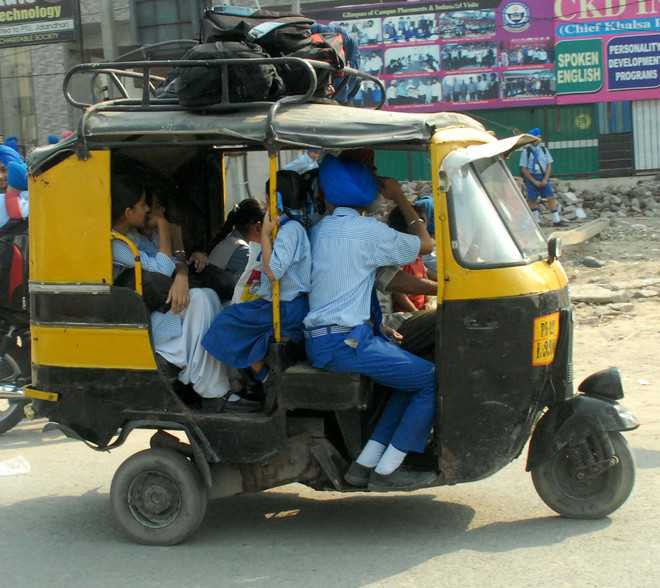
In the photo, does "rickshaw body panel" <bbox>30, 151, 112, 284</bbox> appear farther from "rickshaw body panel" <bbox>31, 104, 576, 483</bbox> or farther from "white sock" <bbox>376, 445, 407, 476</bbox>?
"white sock" <bbox>376, 445, 407, 476</bbox>

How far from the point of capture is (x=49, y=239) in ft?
16.4

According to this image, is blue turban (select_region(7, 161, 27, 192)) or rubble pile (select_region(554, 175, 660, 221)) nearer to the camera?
blue turban (select_region(7, 161, 27, 192))

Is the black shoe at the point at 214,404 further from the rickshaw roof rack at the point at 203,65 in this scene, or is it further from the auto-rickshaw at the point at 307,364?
the rickshaw roof rack at the point at 203,65

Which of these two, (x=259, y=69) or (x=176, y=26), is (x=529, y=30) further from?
(x=259, y=69)

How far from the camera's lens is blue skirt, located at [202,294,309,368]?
15.8ft

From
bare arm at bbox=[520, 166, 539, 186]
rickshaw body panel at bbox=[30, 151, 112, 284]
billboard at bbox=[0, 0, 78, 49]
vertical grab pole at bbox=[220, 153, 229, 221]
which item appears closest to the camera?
rickshaw body panel at bbox=[30, 151, 112, 284]

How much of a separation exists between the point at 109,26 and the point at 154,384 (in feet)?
43.9

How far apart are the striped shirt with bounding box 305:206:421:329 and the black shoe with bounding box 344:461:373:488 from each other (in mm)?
700

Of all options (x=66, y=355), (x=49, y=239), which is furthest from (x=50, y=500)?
(x=49, y=239)

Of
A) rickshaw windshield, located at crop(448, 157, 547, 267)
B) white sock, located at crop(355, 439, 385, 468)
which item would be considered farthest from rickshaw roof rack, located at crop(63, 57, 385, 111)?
white sock, located at crop(355, 439, 385, 468)

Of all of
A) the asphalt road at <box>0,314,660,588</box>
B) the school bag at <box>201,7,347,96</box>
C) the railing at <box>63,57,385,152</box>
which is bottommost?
the asphalt road at <box>0,314,660,588</box>

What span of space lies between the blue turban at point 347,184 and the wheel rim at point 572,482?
1534 mm

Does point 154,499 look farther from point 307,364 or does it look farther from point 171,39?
point 171,39

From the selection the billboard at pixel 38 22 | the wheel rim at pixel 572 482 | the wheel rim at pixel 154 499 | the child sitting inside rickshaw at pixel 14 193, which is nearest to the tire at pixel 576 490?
the wheel rim at pixel 572 482
